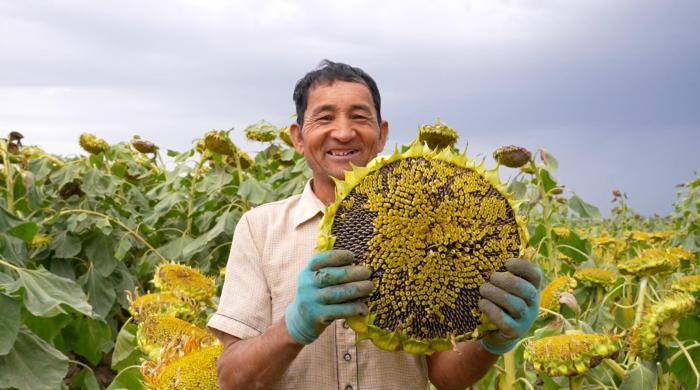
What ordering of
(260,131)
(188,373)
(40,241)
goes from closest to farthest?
1. (188,373)
2. (40,241)
3. (260,131)

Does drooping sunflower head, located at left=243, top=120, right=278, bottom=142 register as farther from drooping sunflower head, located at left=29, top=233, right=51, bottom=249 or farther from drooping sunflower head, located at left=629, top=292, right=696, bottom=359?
drooping sunflower head, located at left=629, top=292, right=696, bottom=359

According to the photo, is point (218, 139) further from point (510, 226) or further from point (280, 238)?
point (510, 226)

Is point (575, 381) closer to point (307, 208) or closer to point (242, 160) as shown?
point (307, 208)

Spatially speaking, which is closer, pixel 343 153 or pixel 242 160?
pixel 343 153

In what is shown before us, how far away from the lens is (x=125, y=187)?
6.77m

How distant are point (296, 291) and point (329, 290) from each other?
0.32 m

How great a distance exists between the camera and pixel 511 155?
3.84 meters

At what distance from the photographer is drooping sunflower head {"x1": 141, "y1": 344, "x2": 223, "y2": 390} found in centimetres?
211

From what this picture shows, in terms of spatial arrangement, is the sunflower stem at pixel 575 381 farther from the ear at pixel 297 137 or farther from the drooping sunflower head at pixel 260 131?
the drooping sunflower head at pixel 260 131

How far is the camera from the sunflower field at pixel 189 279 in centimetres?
242

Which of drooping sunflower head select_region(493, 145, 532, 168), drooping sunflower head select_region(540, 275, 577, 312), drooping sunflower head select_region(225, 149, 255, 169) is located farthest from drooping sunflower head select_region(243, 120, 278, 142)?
drooping sunflower head select_region(540, 275, 577, 312)

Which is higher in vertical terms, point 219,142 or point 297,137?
point 219,142

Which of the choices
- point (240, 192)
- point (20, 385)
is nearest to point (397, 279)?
point (20, 385)

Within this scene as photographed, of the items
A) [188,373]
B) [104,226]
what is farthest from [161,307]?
[104,226]
